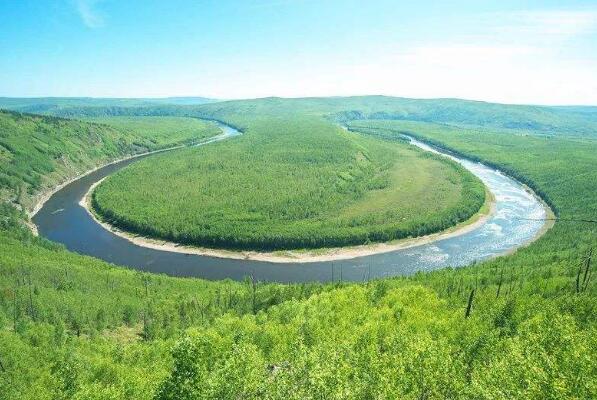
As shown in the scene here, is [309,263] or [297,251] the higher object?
[297,251]

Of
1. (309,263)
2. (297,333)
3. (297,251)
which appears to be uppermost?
(297,333)

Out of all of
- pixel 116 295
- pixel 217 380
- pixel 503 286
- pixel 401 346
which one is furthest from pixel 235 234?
pixel 217 380

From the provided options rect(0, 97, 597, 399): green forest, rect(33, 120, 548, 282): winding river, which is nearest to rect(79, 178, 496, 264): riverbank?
rect(33, 120, 548, 282): winding river

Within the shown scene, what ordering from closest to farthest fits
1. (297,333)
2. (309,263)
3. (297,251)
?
(297,333), (309,263), (297,251)

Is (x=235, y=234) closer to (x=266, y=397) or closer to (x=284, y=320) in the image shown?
(x=284, y=320)

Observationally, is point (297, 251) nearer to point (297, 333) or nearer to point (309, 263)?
point (309, 263)

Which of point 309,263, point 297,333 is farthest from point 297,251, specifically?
point 297,333

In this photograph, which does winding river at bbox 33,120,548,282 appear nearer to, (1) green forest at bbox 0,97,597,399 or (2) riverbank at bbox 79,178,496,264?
(2) riverbank at bbox 79,178,496,264

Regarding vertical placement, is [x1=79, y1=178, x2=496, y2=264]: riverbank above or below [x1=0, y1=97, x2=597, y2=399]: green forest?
below

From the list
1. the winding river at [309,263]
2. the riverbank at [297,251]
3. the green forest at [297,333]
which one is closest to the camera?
the green forest at [297,333]

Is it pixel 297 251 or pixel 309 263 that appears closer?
pixel 309 263

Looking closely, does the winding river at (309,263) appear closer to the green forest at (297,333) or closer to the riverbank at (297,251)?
the riverbank at (297,251)

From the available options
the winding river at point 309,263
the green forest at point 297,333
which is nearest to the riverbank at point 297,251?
the winding river at point 309,263

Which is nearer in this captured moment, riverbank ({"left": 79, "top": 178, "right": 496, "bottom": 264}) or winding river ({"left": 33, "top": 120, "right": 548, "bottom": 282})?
winding river ({"left": 33, "top": 120, "right": 548, "bottom": 282})
